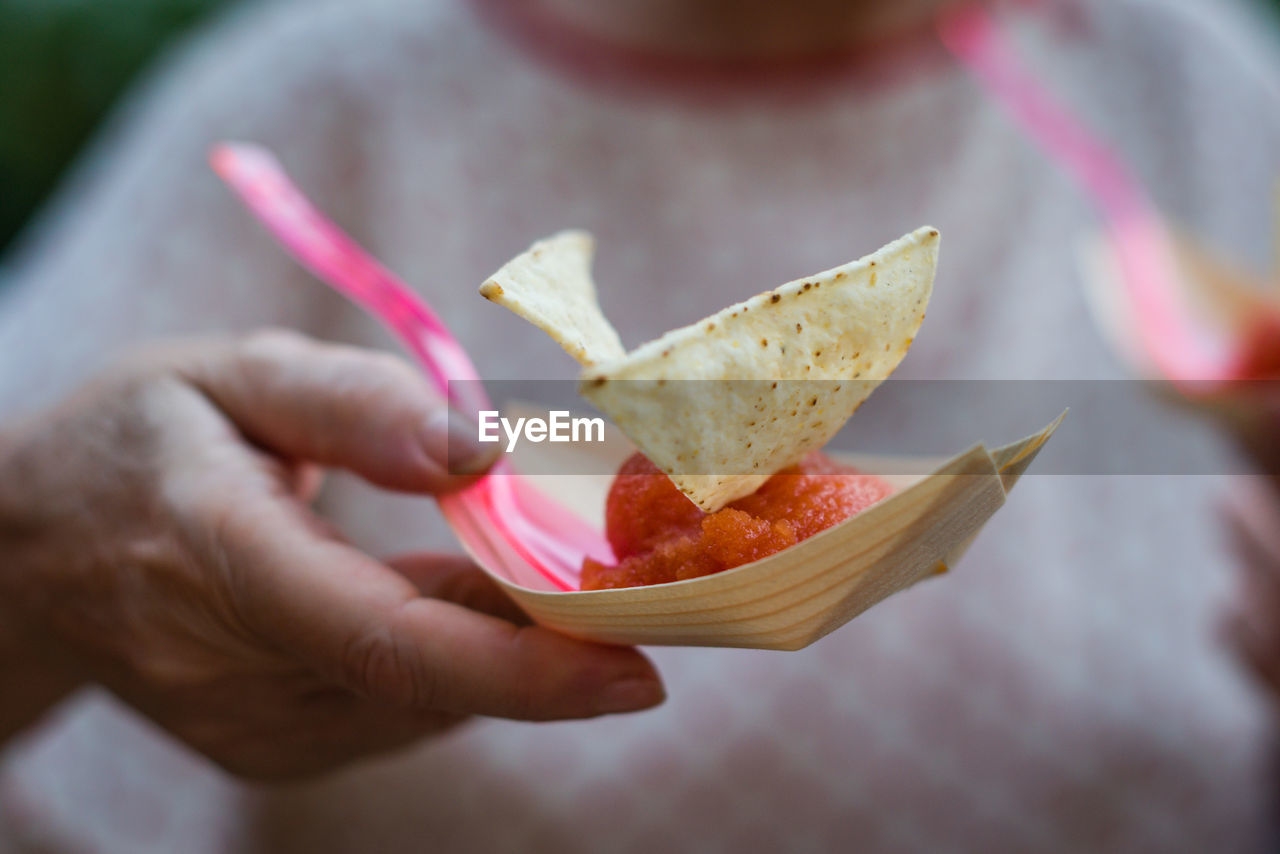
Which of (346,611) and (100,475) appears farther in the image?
(100,475)

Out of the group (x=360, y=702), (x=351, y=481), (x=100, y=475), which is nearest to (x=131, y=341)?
(x=351, y=481)

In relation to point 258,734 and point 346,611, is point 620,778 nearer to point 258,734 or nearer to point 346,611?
point 258,734

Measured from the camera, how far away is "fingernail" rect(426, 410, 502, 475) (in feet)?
1.25

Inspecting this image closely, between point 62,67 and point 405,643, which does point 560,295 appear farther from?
point 62,67

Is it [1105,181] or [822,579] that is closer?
[822,579]

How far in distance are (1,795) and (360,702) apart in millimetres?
577

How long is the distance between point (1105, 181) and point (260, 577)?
926 mm

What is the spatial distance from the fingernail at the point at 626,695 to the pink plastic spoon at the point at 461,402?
5 cm

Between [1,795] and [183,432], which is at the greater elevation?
[183,432]

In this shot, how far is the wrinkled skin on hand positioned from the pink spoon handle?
67 centimetres

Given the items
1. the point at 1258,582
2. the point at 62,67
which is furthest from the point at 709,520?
the point at 62,67

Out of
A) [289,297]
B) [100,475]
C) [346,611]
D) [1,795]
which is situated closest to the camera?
[346,611]

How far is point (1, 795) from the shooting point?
0.80 meters

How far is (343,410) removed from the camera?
0.41 m
